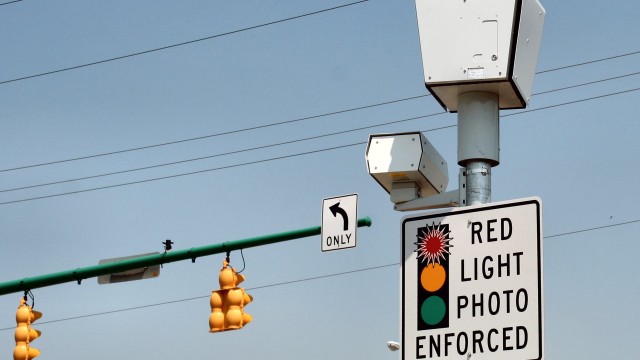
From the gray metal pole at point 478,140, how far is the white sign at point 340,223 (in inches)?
364

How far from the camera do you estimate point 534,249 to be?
262 inches

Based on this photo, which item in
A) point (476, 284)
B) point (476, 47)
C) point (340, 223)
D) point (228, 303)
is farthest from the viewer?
point (228, 303)

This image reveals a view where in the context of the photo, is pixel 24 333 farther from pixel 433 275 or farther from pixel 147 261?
pixel 433 275

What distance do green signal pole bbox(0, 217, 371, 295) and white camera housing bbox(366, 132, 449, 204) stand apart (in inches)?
369

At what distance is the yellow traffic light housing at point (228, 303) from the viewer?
1733 centimetres

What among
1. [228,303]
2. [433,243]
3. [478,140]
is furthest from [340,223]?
[433,243]

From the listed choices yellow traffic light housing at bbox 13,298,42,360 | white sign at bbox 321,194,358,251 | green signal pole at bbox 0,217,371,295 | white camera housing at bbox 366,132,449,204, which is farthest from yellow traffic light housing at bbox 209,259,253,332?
white camera housing at bbox 366,132,449,204

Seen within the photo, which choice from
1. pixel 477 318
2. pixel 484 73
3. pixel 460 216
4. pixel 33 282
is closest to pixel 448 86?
pixel 484 73

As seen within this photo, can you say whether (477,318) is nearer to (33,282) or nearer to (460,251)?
(460,251)

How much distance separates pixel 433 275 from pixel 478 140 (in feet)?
2.62

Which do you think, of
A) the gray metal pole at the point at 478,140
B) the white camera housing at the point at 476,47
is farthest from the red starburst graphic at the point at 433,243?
the white camera housing at the point at 476,47

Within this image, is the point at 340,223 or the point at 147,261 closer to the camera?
the point at 340,223

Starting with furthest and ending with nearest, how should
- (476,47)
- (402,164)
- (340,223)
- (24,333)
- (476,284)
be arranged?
(24,333) < (340,223) < (402,164) < (476,47) < (476,284)

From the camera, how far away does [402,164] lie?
293 inches
